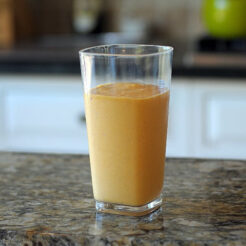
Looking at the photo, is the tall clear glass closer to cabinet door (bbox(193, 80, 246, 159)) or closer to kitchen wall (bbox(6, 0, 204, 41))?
cabinet door (bbox(193, 80, 246, 159))

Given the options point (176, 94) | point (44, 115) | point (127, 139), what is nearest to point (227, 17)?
point (176, 94)

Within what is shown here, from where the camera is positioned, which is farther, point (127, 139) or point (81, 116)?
point (81, 116)

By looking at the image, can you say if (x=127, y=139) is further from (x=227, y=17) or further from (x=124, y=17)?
(x=124, y=17)

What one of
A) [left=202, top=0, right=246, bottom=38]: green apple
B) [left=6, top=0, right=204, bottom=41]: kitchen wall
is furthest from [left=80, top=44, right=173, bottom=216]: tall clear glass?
[left=6, top=0, right=204, bottom=41]: kitchen wall

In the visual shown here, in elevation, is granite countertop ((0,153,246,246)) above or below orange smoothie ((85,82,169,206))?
below

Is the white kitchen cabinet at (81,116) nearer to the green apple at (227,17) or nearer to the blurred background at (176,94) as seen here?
the blurred background at (176,94)

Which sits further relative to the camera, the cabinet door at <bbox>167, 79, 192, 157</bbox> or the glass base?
the cabinet door at <bbox>167, 79, 192, 157</bbox>

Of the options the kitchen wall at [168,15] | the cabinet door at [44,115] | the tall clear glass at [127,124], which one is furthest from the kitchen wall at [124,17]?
the tall clear glass at [127,124]
